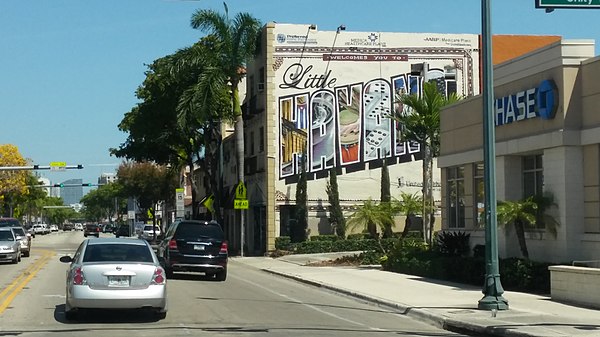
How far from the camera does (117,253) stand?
A: 15508 millimetres

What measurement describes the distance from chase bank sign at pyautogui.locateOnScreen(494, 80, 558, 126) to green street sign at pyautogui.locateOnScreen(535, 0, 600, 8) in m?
8.19

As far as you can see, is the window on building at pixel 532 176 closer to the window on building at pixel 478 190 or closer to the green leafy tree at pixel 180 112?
the window on building at pixel 478 190

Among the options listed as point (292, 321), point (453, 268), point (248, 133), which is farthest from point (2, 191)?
point (292, 321)

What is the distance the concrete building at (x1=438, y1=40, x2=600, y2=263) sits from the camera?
20.5m

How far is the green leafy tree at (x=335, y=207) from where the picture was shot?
43.0 m

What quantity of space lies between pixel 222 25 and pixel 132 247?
96.9ft

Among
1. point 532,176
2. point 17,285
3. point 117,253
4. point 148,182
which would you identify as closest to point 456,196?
point 532,176

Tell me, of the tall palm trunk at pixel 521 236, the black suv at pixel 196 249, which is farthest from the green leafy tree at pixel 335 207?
the tall palm trunk at pixel 521 236

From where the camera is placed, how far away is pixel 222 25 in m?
44.0

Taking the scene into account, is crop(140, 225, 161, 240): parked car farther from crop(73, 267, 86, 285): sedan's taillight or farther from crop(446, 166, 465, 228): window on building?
crop(73, 267, 86, 285): sedan's taillight

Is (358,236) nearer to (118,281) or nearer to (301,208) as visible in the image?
(301,208)

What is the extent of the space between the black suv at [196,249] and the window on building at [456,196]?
8128mm

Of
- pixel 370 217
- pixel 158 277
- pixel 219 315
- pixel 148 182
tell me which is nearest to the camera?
pixel 158 277

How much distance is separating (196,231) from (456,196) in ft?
29.7
